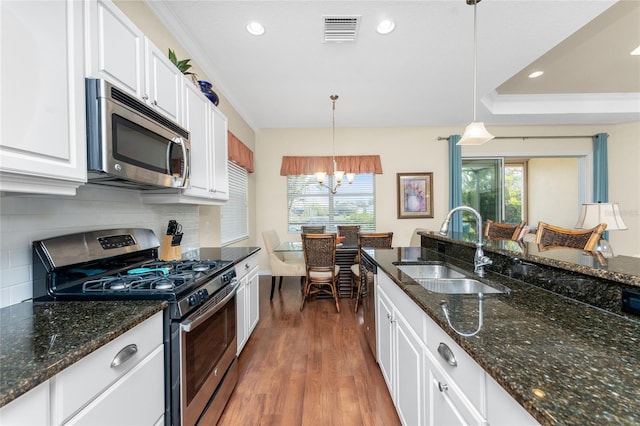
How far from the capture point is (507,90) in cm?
387

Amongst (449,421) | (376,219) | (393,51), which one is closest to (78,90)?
(449,421)

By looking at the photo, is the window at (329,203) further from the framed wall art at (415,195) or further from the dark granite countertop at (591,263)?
the dark granite countertop at (591,263)

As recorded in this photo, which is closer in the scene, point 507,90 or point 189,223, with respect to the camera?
point 189,223

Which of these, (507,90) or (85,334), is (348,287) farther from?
(507,90)

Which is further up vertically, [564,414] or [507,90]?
[507,90]

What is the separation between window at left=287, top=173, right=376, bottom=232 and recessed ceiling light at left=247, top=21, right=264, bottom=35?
2846 millimetres

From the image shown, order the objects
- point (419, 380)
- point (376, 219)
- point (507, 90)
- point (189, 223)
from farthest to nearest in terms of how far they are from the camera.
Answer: point (376, 219), point (507, 90), point (189, 223), point (419, 380)

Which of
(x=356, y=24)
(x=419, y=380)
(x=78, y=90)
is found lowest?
(x=419, y=380)

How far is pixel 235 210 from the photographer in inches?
153

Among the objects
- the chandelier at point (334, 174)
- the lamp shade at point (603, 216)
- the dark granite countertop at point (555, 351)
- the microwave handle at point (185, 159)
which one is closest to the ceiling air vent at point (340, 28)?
the chandelier at point (334, 174)

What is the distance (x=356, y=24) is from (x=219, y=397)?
293 cm

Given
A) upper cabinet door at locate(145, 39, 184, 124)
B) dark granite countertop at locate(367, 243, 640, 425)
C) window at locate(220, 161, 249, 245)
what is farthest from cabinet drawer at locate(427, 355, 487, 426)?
window at locate(220, 161, 249, 245)

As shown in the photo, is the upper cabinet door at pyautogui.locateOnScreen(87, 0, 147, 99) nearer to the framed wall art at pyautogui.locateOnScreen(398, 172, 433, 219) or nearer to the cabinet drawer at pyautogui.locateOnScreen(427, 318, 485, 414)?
the cabinet drawer at pyautogui.locateOnScreen(427, 318, 485, 414)

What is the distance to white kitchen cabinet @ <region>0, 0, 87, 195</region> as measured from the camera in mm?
765
